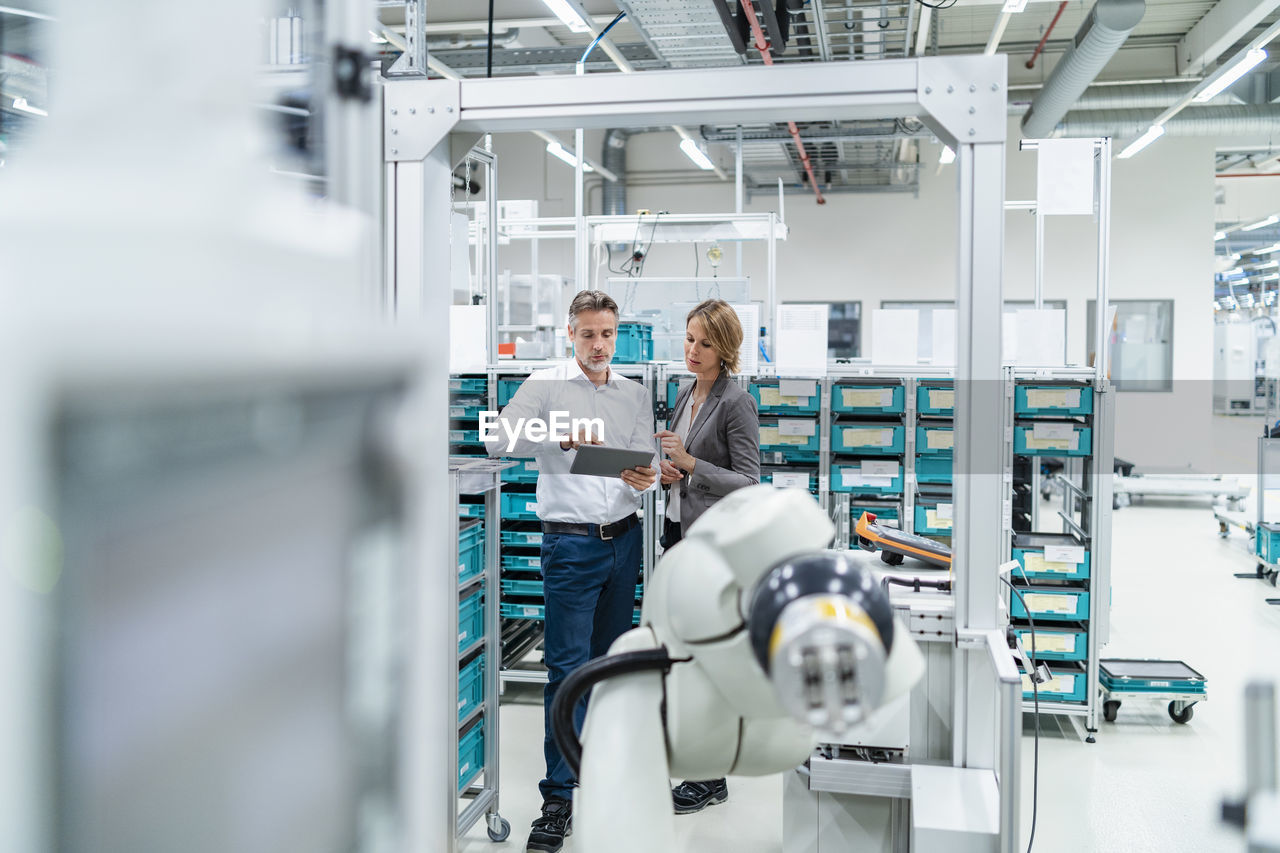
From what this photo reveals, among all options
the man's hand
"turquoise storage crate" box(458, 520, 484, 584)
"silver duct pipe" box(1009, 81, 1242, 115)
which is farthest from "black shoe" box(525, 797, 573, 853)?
"silver duct pipe" box(1009, 81, 1242, 115)

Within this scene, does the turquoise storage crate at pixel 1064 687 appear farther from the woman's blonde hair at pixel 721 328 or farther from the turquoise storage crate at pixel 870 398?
the woman's blonde hair at pixel 721 328

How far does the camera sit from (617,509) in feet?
8.68

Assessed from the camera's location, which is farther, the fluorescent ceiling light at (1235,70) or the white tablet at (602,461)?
the fluorescent ceiling light at (1235,70)

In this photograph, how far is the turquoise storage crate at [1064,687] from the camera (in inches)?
144

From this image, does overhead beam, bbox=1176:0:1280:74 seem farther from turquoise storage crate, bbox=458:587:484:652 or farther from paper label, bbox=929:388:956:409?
turquoise storage crate, bbox=458:587:484:652

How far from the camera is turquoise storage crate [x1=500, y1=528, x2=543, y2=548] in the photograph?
157 inches

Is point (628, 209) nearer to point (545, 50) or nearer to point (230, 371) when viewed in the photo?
point (545, 50)

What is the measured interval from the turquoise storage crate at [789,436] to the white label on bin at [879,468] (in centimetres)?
22

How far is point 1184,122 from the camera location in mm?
8523

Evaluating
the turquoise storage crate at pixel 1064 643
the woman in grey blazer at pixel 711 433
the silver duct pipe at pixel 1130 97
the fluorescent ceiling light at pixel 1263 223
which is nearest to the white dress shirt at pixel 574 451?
the woman in grey blazer at pixel 711 433

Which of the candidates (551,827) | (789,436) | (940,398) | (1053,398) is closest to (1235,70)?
(1053,398)

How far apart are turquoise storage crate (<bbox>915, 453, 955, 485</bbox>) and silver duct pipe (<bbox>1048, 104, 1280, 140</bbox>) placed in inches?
220

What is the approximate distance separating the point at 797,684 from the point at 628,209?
10949 millimetres

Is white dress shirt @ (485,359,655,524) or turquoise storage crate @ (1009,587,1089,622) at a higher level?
white dress shirt @ (485,359,655,524)
